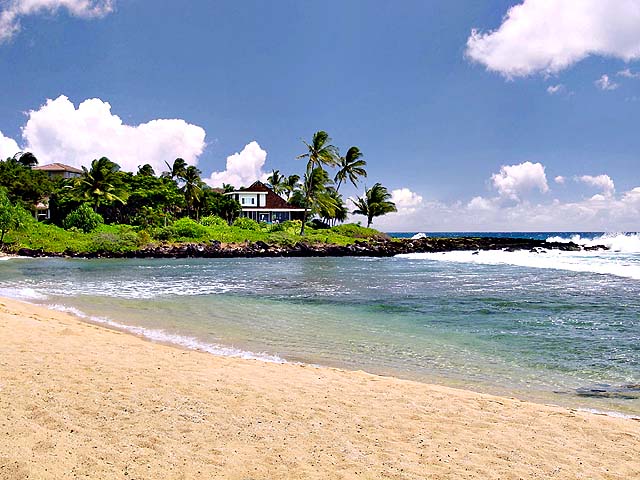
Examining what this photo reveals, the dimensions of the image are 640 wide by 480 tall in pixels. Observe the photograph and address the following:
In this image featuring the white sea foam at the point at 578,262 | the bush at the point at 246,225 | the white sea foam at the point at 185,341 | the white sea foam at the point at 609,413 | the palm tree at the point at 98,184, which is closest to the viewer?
the white sea foam at the point at 609,413

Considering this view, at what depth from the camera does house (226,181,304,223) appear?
71938mm

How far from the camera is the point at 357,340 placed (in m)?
10.9

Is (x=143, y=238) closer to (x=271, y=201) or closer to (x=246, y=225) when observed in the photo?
(x=246, y=225)

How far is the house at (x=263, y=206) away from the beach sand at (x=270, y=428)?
64606 millimetres

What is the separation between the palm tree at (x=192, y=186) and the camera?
6266 centimetres

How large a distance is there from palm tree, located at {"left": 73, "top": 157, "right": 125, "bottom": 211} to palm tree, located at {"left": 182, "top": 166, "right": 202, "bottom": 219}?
842 cm

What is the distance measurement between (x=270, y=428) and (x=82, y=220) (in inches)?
2058

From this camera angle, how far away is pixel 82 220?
51.1 metres

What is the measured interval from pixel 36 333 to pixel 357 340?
6494 millimetres

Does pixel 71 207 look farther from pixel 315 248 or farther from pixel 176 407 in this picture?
pixel 176 407

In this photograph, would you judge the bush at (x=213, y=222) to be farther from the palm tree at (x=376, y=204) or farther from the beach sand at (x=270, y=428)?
the beach sand at (x=270, y=428)

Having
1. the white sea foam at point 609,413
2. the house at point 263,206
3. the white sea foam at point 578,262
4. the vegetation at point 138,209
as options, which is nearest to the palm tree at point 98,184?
the vegetation at point 138,209

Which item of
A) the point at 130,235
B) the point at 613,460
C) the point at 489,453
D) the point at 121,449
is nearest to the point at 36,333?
the point at 121,449

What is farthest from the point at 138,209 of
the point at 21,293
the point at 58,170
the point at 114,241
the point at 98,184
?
the point at 21,293
